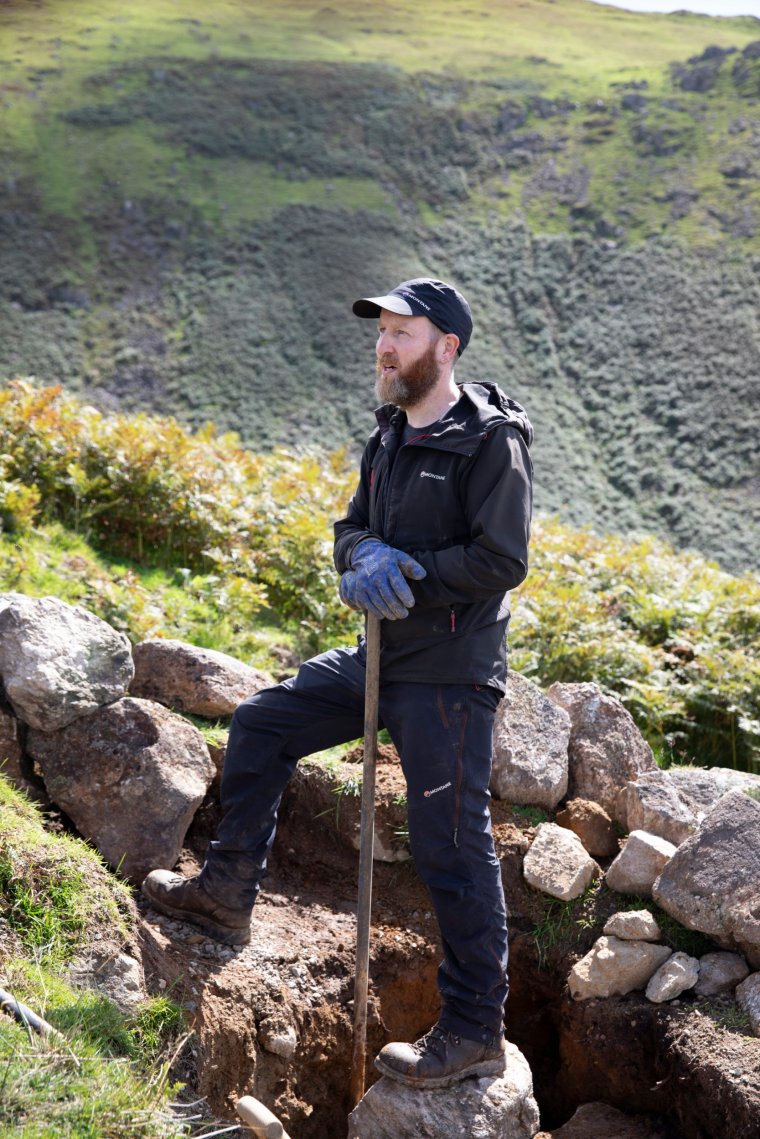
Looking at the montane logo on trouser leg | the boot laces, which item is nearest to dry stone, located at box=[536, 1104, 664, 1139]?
the boot laces

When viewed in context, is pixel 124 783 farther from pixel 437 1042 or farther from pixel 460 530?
pixel 460 530

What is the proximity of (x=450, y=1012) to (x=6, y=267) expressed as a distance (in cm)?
2733

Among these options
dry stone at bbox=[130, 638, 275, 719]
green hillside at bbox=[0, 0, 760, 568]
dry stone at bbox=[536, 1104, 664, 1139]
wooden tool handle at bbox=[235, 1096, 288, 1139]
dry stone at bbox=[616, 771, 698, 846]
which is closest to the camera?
wooden tool handle at bbox=[235, 1096, 288, 1139]

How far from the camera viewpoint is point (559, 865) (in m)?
4.64

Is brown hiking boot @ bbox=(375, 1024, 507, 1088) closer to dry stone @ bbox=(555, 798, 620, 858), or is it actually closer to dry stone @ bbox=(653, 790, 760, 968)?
dry stone @ bbox=(653, 790, 760, 968)

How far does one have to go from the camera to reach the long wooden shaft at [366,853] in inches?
140

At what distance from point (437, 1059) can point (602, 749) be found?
2.04 m

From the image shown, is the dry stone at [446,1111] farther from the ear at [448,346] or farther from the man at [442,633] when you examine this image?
the ear at [448,346]

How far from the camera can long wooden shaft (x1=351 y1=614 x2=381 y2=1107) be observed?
3.55 meters

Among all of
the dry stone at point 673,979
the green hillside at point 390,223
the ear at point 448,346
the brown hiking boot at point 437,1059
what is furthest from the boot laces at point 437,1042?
the green hillside at point 390,223

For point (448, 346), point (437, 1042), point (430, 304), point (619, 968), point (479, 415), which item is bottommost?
point (619, 968)

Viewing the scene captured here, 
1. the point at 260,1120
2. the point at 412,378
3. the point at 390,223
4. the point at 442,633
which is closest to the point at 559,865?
the point at 442,633

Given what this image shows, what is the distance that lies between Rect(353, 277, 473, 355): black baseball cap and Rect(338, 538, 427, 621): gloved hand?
0.75 meters

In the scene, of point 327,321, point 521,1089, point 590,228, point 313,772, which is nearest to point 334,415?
point 327,321
